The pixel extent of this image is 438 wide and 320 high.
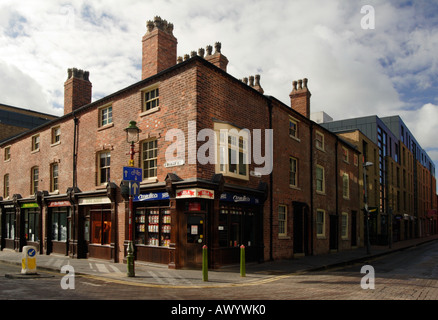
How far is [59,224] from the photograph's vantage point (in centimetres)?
2277

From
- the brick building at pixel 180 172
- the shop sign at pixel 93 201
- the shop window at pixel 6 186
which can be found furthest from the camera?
the shop window at pixel 6 186

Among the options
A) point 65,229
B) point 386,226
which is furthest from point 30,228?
point 386,226

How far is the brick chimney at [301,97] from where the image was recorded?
1035 inches

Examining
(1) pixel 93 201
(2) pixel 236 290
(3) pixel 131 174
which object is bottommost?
(2) pixel 236 290

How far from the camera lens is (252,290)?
11.1 m

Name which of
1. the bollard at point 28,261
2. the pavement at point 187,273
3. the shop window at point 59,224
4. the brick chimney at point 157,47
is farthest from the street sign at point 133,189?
the shop window at point 59,224

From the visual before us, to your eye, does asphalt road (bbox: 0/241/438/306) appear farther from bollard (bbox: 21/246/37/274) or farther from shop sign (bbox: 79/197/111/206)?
shop sign (bbox: 79/197/111/206)

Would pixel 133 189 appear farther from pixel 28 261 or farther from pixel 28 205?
pixel 28 205

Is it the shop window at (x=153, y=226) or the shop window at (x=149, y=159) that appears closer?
the shop window at (x=153, y=226)

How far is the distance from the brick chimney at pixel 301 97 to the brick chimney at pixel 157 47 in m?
10.9

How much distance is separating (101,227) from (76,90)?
974cm

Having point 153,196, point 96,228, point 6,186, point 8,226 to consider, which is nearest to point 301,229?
point 153,196

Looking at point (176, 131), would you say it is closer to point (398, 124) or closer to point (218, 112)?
point (218, 112)

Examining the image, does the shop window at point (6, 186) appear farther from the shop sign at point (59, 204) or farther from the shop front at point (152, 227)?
the shop front at point (152, 227)
